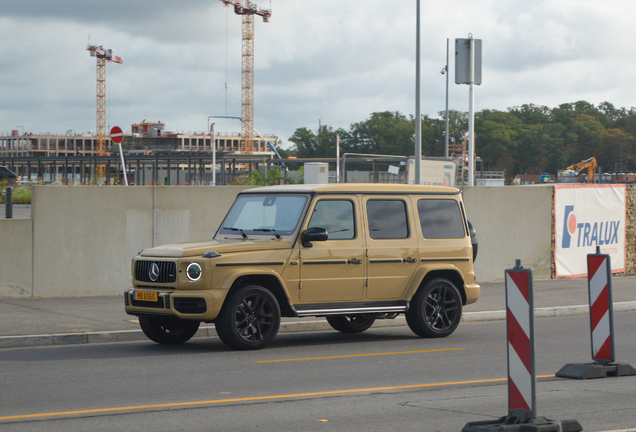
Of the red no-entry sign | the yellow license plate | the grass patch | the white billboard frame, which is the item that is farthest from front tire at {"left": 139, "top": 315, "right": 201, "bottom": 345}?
the grass patch

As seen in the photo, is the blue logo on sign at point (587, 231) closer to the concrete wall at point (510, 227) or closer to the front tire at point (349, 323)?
the concrete wall at point (510, 227)

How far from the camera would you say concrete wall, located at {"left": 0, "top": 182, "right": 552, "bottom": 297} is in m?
15.1

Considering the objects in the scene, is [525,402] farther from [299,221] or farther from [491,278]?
[491,278]

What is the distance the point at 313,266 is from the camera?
10477mm

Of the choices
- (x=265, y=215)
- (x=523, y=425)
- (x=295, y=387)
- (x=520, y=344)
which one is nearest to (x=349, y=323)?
(x=265, y=215)

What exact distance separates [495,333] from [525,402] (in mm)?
6407

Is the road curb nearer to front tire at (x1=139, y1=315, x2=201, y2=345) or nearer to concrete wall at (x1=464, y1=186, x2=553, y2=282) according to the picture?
front tire at (x1=139, y1=315, x2=201, y2=345)

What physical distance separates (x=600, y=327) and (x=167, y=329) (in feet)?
17.9

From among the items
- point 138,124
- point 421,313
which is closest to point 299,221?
point 421,313

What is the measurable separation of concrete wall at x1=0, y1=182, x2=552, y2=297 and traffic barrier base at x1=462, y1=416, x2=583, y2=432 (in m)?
11.0

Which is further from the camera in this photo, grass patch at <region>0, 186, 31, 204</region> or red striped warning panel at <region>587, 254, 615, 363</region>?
grass patch at <region>0, 186, 31, 204</region>

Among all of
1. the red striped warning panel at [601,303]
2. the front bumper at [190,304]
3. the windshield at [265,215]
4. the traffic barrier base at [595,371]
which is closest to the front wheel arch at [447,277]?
the windshield at [265,215]

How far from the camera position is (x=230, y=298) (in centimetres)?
991

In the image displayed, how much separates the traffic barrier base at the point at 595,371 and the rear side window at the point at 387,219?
3.28m
